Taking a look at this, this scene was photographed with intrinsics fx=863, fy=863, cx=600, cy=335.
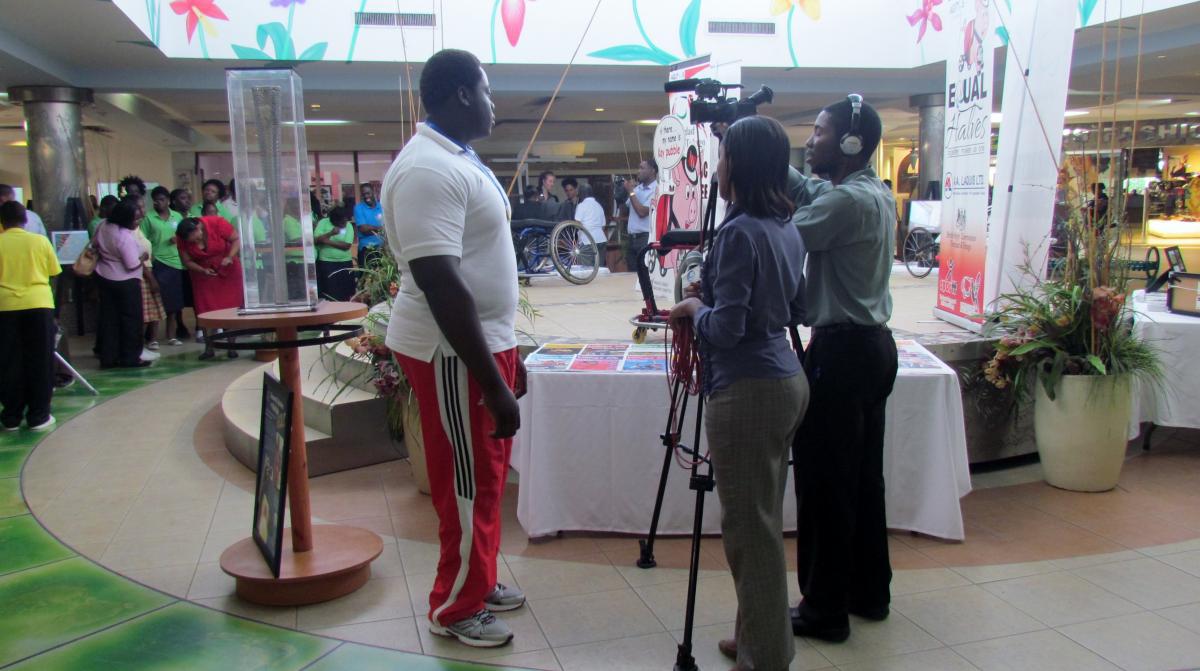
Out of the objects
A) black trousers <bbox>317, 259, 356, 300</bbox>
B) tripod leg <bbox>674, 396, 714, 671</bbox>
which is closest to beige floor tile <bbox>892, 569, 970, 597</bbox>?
tripod leg <bbox>674, 396, 714, 671</bbox>

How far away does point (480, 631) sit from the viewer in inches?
94.7

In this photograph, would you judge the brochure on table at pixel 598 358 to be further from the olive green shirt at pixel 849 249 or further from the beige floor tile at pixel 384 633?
the beige floor tile at pixel 384 633

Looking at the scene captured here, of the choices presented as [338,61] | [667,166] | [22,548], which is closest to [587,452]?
[22,548]

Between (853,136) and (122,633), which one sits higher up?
(853,136)

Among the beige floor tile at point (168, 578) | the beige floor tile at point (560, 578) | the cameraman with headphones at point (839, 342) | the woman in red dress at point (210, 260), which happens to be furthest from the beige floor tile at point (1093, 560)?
the woman in red dress at point (210, 260)

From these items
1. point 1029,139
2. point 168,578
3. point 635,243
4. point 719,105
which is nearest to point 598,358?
point 719,105

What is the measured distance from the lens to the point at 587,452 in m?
3.18

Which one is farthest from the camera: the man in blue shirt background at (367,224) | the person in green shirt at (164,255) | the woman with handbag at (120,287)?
the man in blue shirt background at (367,224)

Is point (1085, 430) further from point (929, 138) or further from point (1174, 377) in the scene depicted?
point (929, 138)

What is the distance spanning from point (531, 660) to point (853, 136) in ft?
5.47

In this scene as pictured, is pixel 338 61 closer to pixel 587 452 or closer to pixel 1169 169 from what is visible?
pixel 587 452

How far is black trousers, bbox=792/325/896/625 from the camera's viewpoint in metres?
2.32

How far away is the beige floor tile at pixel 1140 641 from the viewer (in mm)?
2277

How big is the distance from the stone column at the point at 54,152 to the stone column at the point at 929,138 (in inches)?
411
